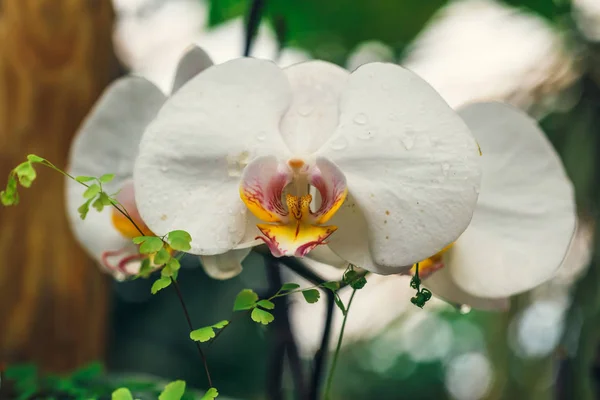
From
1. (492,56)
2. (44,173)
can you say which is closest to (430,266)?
(44,173)

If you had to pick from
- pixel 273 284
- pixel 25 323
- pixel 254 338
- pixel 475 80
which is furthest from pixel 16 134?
pixel 254 338

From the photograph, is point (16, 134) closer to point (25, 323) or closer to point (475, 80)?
point (25, 323)

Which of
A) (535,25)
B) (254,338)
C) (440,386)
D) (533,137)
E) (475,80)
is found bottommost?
(440,386)

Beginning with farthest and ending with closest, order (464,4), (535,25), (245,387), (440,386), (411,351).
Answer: (411,351) < (440,386) < (245,387) < (464,4) < (535,25)

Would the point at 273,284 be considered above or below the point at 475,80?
above

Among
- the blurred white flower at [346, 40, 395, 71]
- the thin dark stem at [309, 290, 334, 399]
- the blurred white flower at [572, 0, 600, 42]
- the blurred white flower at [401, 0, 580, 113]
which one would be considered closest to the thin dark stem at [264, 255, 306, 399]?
the thin dark stem at [309, 290, 334, 399]

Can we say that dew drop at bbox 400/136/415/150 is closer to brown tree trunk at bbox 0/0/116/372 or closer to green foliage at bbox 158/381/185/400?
green foliage at bbox 158/381/185/400

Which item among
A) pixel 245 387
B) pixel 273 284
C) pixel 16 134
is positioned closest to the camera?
pixel 273 284
